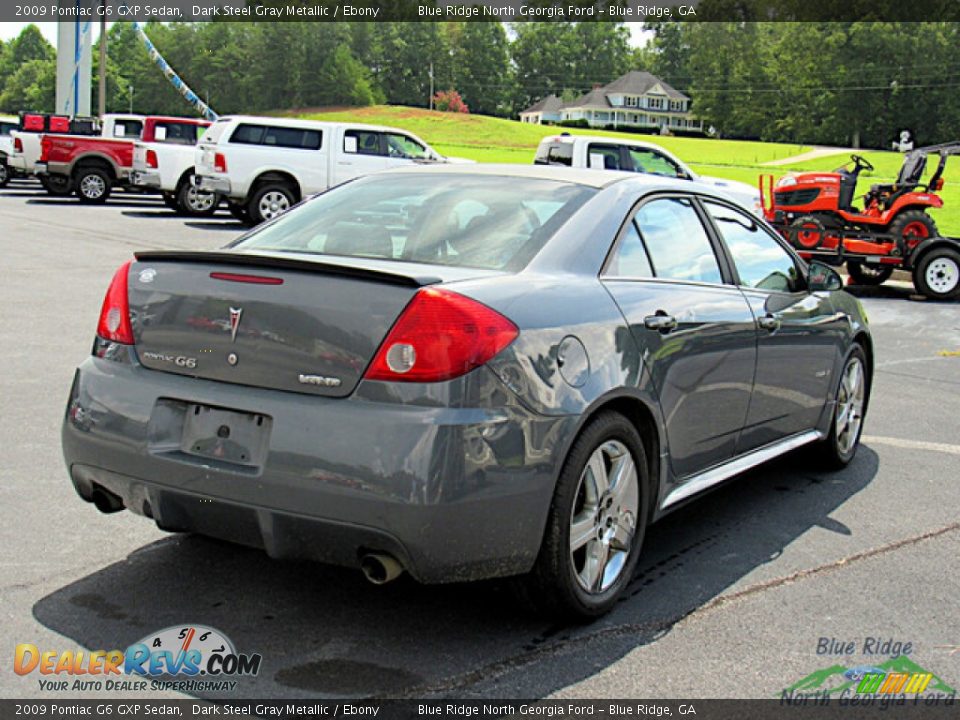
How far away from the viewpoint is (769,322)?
16.3ft

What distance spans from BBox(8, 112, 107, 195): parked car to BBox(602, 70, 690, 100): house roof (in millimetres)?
127430

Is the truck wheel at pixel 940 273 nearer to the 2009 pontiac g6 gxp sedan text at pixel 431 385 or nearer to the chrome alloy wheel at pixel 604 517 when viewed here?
the 2009 pontiac g6 gxp sedan text at pixel 431 385

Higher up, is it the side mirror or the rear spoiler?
the rear spoiler

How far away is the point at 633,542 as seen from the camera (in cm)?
403

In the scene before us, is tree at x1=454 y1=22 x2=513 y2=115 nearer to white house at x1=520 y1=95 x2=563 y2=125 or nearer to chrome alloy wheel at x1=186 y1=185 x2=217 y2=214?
white house at x1=520 y1=95 x2=563 y2=125

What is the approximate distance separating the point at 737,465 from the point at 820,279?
4.67 ft

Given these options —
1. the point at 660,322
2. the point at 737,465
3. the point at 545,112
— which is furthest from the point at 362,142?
the point at 545,112

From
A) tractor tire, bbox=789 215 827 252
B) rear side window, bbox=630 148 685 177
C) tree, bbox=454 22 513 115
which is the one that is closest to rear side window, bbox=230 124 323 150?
rear side window, bbox=630 148 685 177

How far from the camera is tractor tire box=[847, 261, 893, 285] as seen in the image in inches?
637

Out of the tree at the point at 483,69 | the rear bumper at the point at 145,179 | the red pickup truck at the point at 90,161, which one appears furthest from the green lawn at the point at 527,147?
the tree at the point at 483,69

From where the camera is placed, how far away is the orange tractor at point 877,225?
14969 millimetres

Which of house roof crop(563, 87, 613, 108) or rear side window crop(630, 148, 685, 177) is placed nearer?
rear side window crop(630, 148, 685, 177)

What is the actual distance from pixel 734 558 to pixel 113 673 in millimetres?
2527

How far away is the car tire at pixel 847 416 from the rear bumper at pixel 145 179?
19733mm
